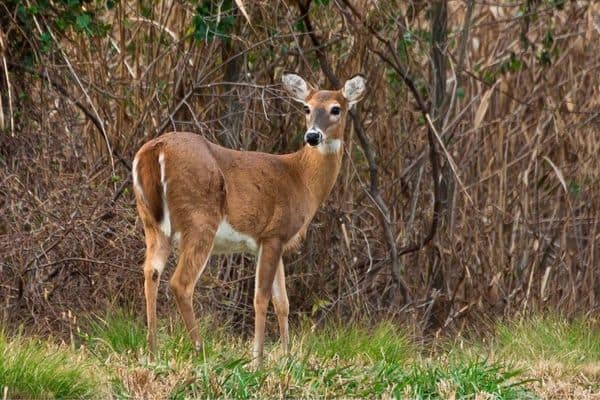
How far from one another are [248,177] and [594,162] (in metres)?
3.38

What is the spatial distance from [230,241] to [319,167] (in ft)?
3.00

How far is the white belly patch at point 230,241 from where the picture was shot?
23.5 ft

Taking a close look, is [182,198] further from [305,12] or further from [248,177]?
[305,12]

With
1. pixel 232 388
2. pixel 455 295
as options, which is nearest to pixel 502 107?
pixel 455 295

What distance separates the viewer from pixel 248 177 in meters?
7.40

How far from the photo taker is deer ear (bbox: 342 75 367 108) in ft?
26.2

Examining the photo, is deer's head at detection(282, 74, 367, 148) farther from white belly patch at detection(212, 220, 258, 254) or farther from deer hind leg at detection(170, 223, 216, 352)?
deer hind leg at detection(170, 223, 216, 352)

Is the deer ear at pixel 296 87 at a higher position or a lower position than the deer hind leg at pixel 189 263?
higher

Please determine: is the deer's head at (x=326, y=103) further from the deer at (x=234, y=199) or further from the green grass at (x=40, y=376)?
the green grass at (x=40, y=376)

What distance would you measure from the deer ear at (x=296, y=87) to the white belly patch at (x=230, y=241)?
3.87 ft

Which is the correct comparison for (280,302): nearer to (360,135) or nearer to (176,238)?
(176,238)

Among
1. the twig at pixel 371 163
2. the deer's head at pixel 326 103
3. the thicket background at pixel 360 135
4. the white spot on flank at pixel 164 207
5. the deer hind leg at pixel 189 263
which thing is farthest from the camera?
the twig at pixel 371 163

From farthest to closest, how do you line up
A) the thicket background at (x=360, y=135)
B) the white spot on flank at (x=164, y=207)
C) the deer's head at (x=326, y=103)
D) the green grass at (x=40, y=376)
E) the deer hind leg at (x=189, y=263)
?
the thicket background at (x=360, y=135) < the deer's head at (x=326, y=103) < the white spot on flank at (x=164, y=207) < the deer hind leg at (x=189, y=263) < the green grass at (x=40, y=376)

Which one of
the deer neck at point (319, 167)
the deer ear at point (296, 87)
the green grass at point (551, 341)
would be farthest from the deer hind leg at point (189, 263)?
the green grass at point (551, 341)
